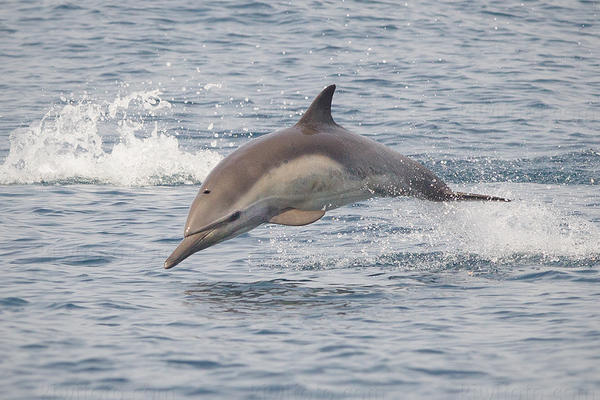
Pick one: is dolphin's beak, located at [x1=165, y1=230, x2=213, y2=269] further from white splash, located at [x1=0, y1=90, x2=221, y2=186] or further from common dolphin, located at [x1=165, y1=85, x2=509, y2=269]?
white splash, located at [x1=0, y1=90, x2=221, y2=186]

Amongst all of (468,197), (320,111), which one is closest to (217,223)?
(320,111)

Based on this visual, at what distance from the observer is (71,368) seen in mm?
7438

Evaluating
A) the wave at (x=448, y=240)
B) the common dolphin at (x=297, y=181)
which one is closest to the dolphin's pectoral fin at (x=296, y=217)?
the common dolphin at (x=297, y=181)

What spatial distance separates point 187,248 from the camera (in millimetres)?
8656

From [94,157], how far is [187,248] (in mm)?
8773

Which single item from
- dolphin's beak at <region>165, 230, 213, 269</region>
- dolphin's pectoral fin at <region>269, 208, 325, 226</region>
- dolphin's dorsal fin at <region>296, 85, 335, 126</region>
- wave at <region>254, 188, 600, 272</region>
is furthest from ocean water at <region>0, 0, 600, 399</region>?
dolphin's dorsal fin at <region>296, 85, 335, 126</region>

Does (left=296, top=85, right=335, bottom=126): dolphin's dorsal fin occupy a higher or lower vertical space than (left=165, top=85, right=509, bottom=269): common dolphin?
higher

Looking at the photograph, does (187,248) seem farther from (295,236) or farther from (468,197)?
(295,236)

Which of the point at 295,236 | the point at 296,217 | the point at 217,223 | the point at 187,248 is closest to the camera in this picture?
the point at 187,248

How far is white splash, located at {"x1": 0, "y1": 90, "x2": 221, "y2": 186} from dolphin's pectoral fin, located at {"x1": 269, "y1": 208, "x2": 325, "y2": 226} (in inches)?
259

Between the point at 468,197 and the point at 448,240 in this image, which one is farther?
the point at 448,240

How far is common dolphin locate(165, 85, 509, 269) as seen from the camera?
884cm

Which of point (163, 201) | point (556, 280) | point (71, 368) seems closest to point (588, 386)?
point (556, 280)

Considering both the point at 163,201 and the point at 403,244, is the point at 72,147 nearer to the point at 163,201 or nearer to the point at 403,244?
the point at 163,201
